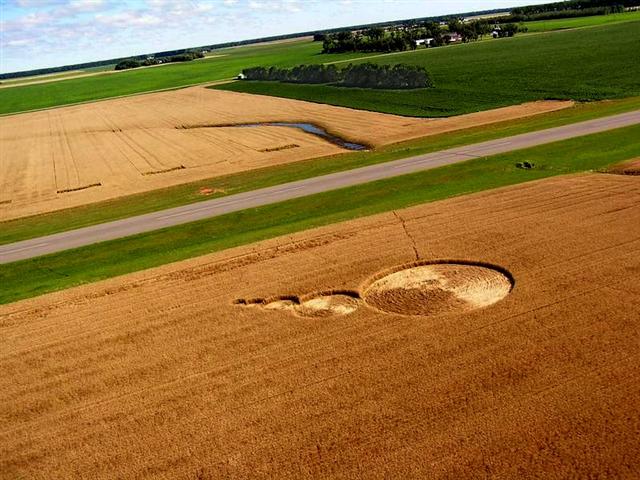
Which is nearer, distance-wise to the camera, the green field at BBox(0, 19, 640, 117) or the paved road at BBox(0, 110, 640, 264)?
the paved road at BBox(0, 110, 640, 264)

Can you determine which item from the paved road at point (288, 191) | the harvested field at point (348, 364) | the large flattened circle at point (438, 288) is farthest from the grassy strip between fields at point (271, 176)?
the large flattened circle at point (438, 288)

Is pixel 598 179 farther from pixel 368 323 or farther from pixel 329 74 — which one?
pixel 329 74

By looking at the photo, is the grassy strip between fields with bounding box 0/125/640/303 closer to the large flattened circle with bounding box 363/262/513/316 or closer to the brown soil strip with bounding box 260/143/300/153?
the large flattened circle with bounding box 363/262/513/316

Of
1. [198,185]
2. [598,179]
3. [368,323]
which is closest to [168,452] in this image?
[368,323]

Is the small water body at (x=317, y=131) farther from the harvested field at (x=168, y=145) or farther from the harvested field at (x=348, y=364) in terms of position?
the harvested field at (x=348, y=364)

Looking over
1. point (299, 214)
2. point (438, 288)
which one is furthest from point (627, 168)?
point (299, 214)

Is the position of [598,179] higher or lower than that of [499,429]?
higher

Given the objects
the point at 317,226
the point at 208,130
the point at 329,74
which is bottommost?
the point at 317,226

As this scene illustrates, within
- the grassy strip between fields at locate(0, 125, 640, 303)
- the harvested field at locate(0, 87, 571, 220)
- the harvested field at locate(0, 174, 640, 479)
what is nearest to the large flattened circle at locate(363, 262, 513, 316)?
the harvested field at locate(0, 174, 640, 479)
